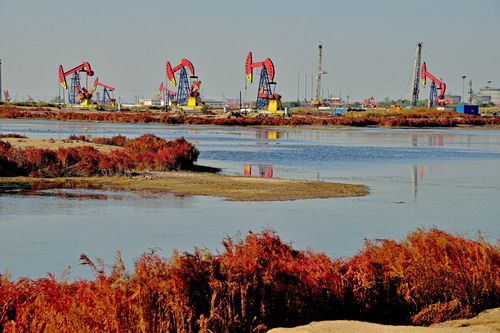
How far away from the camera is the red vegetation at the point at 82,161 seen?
2609 centimetres

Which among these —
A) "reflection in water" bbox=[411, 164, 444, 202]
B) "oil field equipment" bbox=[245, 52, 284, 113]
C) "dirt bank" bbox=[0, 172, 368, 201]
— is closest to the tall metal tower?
"oil field equipment" bbox=[245, 52, 284, 113]

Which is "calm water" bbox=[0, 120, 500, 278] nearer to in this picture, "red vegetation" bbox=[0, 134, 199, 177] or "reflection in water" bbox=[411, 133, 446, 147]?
"red vegetation" bbox=[0, 134, 199, 177]

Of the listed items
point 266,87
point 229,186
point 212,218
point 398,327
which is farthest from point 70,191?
point 266,87

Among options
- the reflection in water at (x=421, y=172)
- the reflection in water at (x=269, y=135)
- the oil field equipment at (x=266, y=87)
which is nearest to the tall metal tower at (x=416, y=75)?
the oil field equipment at (x=266, y=87)

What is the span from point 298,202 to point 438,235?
10.4 metres

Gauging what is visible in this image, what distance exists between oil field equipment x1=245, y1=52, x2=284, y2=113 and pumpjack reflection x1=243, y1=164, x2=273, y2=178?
3676 inches

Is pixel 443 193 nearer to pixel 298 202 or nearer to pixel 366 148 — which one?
pixel 298 202

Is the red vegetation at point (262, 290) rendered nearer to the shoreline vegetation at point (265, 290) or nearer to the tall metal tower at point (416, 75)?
the shoreline vegetation at point (265, 290)

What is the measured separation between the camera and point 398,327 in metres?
8.73

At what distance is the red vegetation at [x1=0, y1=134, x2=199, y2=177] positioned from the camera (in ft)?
85.6

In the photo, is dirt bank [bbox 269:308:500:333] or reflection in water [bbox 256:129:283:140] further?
reflection in water [bbox 256:129:283:140]

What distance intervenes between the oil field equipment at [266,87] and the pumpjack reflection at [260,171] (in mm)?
93365

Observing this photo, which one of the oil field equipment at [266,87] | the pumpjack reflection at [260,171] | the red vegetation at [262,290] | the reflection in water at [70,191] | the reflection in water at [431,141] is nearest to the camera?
the red vegetation at [262,290]

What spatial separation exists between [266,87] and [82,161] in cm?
10660
